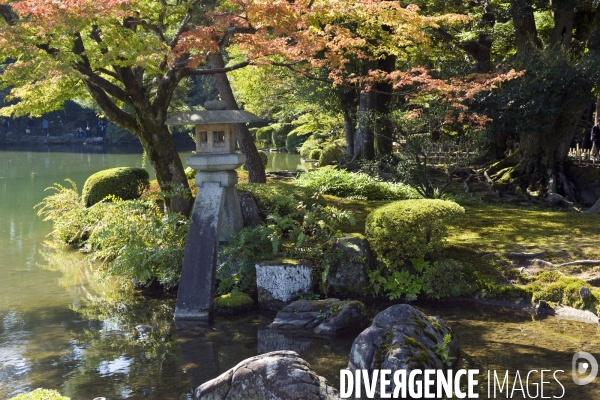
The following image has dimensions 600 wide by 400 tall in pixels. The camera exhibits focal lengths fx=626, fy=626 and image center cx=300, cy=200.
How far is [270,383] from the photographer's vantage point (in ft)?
17.1

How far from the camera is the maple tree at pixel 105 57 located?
887 centimetres

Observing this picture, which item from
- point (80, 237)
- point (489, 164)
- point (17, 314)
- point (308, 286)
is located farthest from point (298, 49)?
point (489, 164)

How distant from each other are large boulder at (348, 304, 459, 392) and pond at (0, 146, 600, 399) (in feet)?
1.12

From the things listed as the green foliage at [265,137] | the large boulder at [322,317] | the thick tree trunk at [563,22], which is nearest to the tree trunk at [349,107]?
the thick tree trunk at [563,22]

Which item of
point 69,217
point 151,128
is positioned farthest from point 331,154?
point 151,128

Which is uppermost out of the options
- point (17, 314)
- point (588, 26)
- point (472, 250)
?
point (588, 26)

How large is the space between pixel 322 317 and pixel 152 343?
2112 millimetres

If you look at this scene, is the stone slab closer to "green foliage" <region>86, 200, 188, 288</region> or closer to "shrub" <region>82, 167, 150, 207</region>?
"green foliage" <region>86, 200, 188, 288</region>

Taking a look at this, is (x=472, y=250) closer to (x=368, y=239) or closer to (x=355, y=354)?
(x=368, y=239)

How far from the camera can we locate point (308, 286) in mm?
8789

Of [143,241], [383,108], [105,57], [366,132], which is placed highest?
[105,57]

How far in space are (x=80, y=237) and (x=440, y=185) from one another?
30.9ft

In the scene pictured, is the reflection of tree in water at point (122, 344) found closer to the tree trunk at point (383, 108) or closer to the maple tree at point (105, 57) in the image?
the maple tree at point (105, 57)

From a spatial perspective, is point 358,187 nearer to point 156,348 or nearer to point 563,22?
point 563,22
